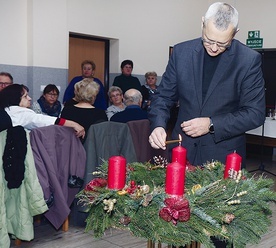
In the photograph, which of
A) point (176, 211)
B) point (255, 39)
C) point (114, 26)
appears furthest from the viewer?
point (255, 39)

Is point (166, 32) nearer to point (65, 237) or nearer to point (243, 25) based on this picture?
point (243, 25)

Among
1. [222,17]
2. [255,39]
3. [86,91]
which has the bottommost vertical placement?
[86,91]

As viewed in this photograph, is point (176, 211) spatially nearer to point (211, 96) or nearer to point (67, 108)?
point (211, 96)

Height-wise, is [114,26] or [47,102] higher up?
[114,26]

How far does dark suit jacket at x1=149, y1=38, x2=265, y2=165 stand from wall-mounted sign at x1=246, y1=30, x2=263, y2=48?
620 cm

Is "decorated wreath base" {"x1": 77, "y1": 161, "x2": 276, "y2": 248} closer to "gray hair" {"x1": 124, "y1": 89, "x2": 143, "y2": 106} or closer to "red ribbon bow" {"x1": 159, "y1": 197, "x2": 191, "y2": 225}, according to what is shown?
"red ribbon bow" {"x1": 159, "y1": 197, "x2": 191, "y2": 225}

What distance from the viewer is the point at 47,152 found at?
9.53 ft

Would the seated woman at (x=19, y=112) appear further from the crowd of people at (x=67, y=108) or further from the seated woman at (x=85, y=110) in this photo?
the seated woman at (x=85, y=110)

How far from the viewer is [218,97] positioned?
1.61 metres

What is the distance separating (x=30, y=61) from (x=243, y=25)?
4.27 metres

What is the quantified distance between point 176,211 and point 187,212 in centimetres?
3

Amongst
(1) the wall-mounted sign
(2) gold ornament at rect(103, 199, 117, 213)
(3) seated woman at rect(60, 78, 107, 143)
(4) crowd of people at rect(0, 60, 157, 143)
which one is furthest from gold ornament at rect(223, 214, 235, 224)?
(1) the wall-mounted sign

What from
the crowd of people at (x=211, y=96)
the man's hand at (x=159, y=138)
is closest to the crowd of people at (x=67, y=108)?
the crowd of people at (x=211, y=96)

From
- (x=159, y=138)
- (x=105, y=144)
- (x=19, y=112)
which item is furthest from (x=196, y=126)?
(x=19, y=112)
